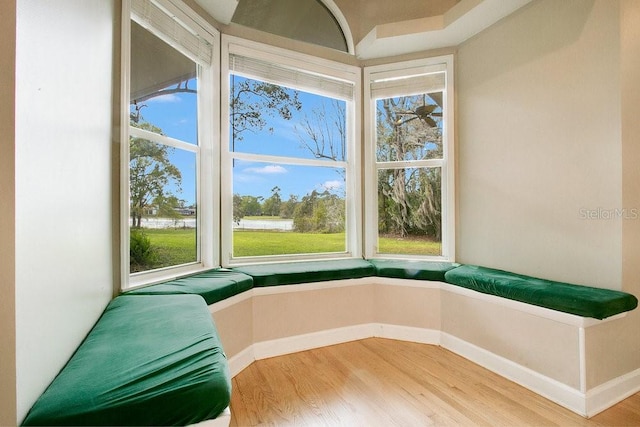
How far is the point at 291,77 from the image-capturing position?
9.82ft

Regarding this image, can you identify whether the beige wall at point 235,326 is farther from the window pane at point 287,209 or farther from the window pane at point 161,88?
the window pane at point 161,88

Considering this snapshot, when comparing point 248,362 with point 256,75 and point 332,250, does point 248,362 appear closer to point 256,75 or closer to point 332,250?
point 332,250

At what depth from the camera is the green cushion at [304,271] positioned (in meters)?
2.49

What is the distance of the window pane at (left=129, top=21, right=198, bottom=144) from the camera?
2.06m

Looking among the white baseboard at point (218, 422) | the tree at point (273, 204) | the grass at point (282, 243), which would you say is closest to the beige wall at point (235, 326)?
the grass at point (282, 243)

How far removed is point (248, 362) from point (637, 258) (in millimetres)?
2841

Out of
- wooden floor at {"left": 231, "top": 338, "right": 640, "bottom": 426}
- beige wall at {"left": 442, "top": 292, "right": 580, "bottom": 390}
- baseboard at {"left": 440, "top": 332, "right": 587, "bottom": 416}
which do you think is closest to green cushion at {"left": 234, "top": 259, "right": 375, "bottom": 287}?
wooden floor at {"left": 231, "top": 338, "right": 640, "bottom": 426}

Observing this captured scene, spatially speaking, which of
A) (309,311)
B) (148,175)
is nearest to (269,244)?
(309,311)

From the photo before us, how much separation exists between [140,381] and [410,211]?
2864mm

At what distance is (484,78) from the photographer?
278cm

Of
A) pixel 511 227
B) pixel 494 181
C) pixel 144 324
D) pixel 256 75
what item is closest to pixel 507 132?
pixel 494 181

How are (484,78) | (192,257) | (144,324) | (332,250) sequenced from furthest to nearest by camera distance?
(332,250), (484,78), (192,257), (144,324)

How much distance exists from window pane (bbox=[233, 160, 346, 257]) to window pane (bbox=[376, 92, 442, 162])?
0.62 m

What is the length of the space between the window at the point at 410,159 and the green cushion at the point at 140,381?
2434mm
